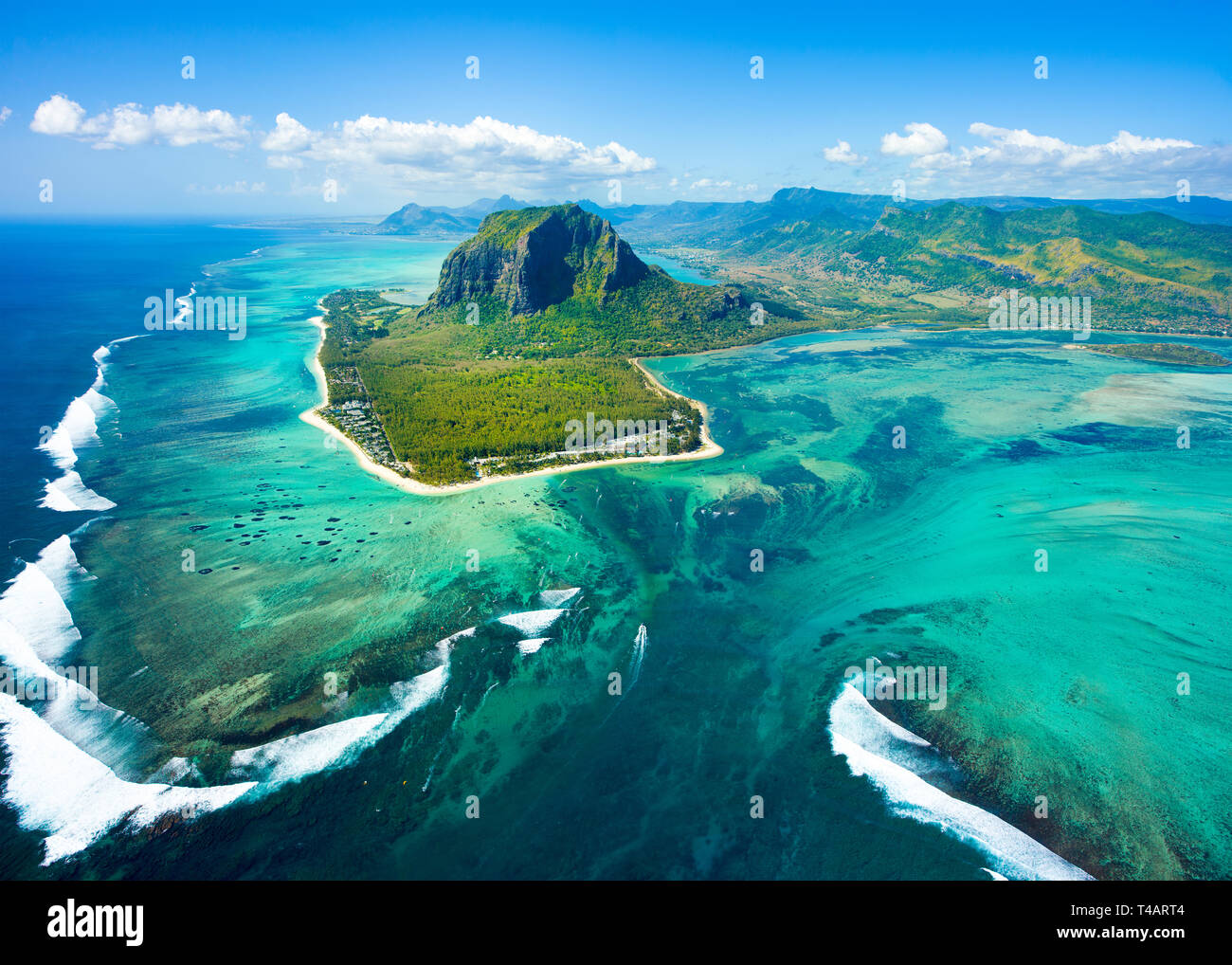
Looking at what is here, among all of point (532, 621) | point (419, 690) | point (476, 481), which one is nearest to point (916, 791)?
point (532, 621)

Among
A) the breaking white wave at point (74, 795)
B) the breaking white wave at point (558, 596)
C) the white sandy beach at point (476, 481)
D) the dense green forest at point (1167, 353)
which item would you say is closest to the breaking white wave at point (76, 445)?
the white sandy beach at point (476, 481)

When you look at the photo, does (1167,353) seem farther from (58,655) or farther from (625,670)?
(58,655)

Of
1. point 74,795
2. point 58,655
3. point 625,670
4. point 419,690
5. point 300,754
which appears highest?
point 58,655

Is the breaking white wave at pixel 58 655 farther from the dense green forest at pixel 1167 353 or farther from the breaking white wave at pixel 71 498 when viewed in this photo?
the dense green forest at pixel 1167 353

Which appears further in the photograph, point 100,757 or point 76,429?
point 76,429

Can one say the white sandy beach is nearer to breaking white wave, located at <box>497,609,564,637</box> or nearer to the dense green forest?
breaking white wave, located at <box>497,609,564,637</box>
